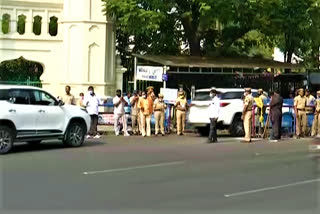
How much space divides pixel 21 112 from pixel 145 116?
708 centimetres

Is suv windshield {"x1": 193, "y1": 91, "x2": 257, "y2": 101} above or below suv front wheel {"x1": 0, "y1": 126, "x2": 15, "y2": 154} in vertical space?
above

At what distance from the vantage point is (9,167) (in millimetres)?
13328

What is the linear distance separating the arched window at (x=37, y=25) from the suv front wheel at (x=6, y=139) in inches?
481

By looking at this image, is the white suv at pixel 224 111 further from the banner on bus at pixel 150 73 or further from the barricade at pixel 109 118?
the banner on bus at pixel 150 73

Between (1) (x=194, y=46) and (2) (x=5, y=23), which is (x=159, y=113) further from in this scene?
(2) (x=5, y=23)

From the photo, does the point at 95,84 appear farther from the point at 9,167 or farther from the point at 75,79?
the point at 9,167

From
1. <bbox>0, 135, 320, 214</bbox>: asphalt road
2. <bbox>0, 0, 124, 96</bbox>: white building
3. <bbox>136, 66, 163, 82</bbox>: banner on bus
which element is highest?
<bbox>0, 0, 124, 96</bbox>: white building

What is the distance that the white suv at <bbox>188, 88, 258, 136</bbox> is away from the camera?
22.3 metres

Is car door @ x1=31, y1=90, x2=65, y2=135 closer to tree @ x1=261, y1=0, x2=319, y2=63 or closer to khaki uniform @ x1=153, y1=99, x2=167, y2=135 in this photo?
khaki uniform @ x1=153, y1=99, x2=167, y2=135

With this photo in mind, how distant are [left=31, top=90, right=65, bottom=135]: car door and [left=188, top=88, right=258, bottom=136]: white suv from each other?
20.4ft

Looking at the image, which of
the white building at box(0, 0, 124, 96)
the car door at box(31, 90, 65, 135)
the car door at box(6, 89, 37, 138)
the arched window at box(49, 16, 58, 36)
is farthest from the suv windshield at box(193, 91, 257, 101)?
the arched window at box(49, 16, 58, 36)

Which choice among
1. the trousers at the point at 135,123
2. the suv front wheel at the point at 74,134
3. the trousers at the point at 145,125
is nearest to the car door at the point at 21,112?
the suv front wheel at the point at 74,134

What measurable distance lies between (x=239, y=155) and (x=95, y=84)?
12080mm

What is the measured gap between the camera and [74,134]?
59.8ft
